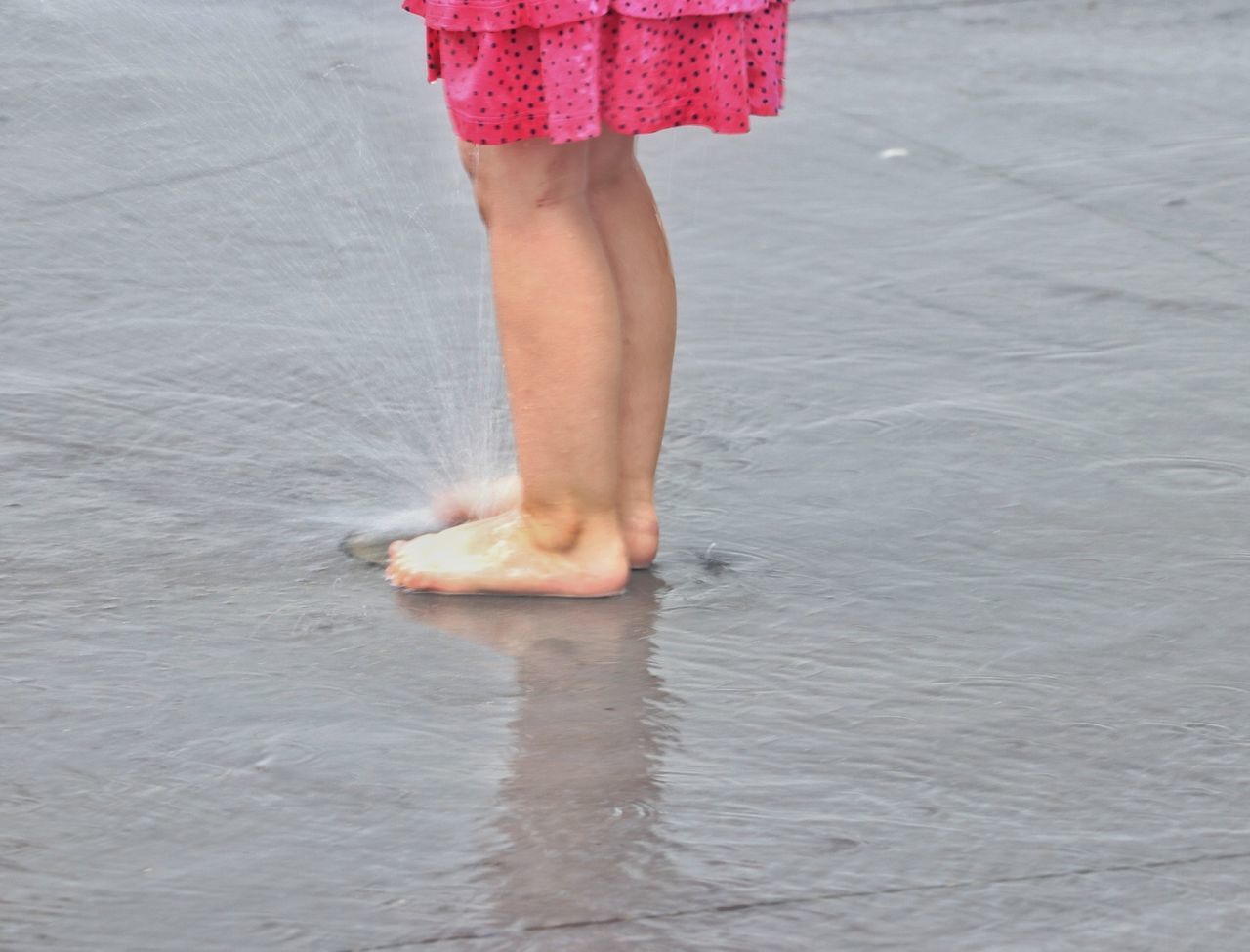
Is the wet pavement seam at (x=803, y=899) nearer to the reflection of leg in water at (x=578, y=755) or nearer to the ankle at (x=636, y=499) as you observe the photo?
the reflection of leg in water at (x=578, y=755)

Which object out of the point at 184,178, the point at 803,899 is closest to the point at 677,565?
the point at 803,899

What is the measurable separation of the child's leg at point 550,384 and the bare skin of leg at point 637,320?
6 cm

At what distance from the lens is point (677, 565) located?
315 centimetres

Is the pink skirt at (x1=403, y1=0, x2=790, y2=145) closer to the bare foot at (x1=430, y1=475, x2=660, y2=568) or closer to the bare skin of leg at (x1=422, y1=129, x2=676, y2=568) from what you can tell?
the bare skin of leg at (x1=422, y1=129, x2=676, y2=568)

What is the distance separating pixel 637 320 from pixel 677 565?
1.23ft

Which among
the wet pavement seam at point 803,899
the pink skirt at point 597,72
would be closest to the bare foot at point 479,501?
the pink skirt at point 597,72

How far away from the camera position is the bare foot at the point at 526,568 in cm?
301

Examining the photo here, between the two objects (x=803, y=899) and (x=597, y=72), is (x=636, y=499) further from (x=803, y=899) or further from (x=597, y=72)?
(x=803, y=899)

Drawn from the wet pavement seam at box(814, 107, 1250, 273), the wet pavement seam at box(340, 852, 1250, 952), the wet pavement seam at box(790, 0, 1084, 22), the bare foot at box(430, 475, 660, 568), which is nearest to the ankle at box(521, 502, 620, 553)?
the bare foot at box(430, 475, 660, 568)

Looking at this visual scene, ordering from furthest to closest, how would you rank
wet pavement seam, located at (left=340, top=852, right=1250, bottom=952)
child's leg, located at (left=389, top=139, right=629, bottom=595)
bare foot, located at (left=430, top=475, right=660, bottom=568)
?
1. bare foot, located at (left=430, top=475, right=660, bottom=568)
2. child's leg, located at (left=389, top=139, right=629, bottom=595)
3. wet pavement seam, located at (left=340, top=852, right=1250, bottom=952)

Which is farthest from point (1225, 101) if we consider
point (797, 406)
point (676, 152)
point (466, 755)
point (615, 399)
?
point (466, 755)

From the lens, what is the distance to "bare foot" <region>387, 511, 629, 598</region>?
119 inches

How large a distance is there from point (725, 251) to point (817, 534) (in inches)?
65.4

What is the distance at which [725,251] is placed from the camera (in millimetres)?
4797
